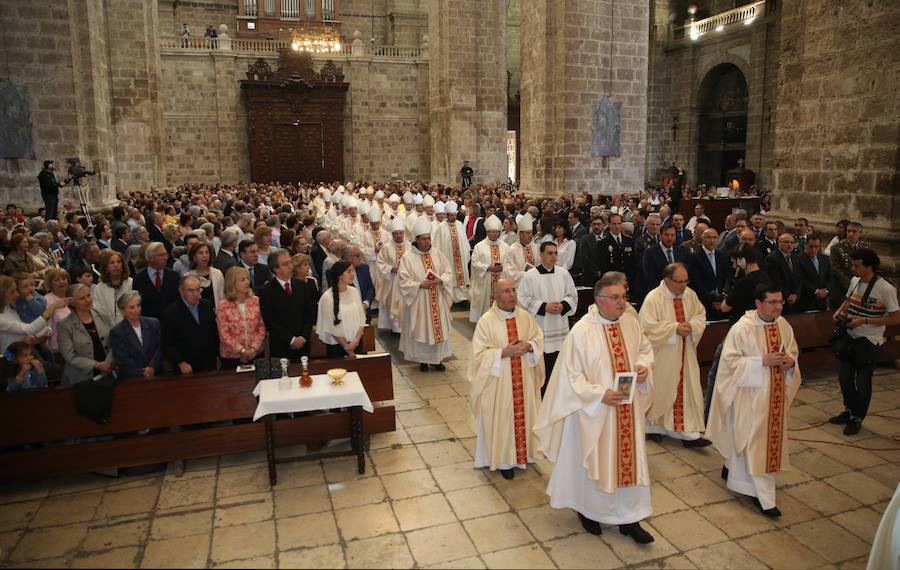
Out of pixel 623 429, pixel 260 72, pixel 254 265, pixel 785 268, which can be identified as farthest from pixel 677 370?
pixel 260 72

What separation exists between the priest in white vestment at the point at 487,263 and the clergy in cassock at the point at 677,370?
3539 mm

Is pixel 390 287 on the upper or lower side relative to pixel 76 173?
lower

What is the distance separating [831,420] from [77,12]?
14.0 metres

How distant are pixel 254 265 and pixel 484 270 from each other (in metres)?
3.43

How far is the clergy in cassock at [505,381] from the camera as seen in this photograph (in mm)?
5391

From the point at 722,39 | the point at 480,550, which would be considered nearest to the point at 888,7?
the point at 480,550

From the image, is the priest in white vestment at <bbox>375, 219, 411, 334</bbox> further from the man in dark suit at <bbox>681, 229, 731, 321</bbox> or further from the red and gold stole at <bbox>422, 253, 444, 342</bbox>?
the man in dark suit at <bbox>681, 229, 731, 321</bbox>

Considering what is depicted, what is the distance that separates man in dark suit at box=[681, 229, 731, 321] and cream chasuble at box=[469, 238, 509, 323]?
2.77 meters

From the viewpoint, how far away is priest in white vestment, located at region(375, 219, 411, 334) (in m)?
9.44

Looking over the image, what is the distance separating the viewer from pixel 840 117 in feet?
29.4

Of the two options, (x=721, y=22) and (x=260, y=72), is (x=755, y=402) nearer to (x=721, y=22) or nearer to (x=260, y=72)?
(x=721, y=22)

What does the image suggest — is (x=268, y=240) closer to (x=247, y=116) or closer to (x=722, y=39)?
(x=247, y=116)

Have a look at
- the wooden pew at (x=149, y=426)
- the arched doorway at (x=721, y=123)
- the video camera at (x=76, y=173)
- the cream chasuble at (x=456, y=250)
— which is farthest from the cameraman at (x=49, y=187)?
the arched doorway at (x=721, y=123)

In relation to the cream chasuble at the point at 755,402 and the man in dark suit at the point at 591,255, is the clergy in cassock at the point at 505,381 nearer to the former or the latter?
the cream chasuble at the point at 755,402
